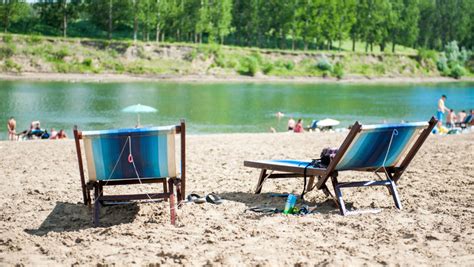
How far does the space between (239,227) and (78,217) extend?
81.6 inches

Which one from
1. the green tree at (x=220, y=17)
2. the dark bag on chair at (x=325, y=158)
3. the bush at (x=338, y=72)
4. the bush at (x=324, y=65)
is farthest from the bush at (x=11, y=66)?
the dark bag on chair at (x=325, y=158)

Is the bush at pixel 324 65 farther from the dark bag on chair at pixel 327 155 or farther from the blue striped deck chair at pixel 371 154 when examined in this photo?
the dark bag on chair at pixel 327 155

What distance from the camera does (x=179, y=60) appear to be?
81250mm

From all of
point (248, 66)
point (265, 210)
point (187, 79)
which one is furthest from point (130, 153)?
point (248, 66)

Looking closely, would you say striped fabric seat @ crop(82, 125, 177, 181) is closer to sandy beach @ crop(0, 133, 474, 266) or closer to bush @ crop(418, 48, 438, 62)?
sandy beach @ crop(0, 133, 474, 266)

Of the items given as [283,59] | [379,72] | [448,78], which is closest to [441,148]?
[283,59]

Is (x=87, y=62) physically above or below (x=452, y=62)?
above

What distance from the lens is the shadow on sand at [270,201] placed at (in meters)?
8.27

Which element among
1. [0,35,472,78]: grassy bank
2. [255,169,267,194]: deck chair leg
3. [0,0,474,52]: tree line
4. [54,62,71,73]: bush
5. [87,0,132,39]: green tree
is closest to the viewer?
[255,169,267,194]: deck chair leg

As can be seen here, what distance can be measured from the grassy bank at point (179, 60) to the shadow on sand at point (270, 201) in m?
63.4

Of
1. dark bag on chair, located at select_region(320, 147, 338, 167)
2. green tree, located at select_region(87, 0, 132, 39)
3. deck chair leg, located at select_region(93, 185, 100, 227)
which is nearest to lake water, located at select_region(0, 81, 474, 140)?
deck chair leg, located at select_region(93, 185, 100, 227)

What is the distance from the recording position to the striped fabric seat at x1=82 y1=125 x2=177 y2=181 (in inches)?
287

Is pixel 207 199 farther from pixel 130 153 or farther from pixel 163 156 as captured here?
pixel 130 153

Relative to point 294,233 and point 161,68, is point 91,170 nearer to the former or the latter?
point 294,233
